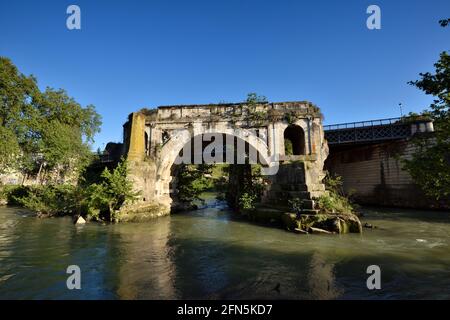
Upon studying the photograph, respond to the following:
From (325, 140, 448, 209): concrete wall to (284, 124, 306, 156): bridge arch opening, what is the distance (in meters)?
7.20

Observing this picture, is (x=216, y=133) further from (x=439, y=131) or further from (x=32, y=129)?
(x=32, y=129)

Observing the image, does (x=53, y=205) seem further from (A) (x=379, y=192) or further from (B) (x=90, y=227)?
(A) (x=379, y=192)

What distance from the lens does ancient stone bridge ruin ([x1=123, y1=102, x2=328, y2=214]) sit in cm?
1550

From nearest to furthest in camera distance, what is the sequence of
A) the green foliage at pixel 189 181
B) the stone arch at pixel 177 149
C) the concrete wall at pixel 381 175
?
the stone arch at pixel 177 149 < the concrete wall at pixel 381 175 < the green foliage at pixel 189 181

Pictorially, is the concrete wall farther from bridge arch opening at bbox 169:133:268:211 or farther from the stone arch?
the stone arch

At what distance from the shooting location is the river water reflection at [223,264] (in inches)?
182

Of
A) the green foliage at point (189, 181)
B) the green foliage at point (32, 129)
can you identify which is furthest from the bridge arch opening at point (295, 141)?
the green foliage at point (32, 129)

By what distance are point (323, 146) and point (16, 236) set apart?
1616cm

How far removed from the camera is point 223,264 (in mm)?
6309

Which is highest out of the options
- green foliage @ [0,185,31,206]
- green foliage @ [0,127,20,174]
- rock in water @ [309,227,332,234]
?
green foliage @ [0,127,20,174]

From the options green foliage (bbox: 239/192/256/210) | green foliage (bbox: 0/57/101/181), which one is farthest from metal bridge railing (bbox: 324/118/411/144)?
green foliage (bbox: 0/57/101/181)

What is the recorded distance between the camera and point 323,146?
1644 centimetres

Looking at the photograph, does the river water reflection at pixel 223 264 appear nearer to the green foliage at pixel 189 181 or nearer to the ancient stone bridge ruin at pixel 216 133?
the ancient stone bridge ruin at pixel 216 133

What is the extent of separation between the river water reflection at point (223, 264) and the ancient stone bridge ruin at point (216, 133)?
5709mm
